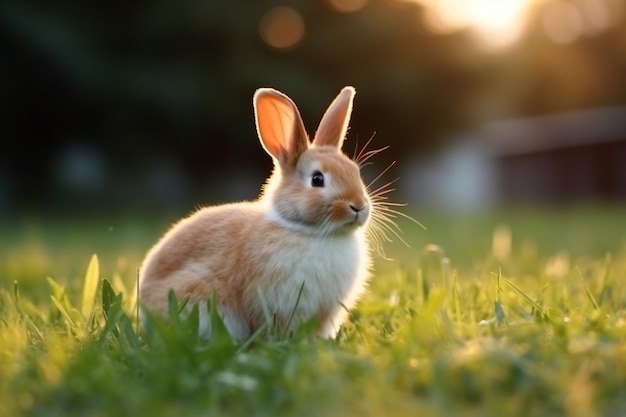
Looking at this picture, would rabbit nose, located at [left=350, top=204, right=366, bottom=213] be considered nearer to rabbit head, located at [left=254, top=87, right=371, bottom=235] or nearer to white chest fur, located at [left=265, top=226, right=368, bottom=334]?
rabbit head, located at [left=254, top=87, right=371, bottom=235]

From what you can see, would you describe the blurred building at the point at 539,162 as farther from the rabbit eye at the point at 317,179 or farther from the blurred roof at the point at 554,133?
the rabbit eye at the point at 317,179

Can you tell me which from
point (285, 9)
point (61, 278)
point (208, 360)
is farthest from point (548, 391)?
point (285, 9)

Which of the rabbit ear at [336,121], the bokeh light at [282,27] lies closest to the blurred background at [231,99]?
the bokeh light at [282,27]

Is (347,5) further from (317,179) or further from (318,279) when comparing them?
(318,279)

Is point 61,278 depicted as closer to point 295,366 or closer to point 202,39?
point 295,366

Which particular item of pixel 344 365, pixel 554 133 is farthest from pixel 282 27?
pixel 344 365

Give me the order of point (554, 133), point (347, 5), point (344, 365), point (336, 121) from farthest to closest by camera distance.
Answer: point (554, 133), point (347, 5), point (336, 121), point (344, 365)

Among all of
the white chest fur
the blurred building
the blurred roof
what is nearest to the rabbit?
the white chest fur
